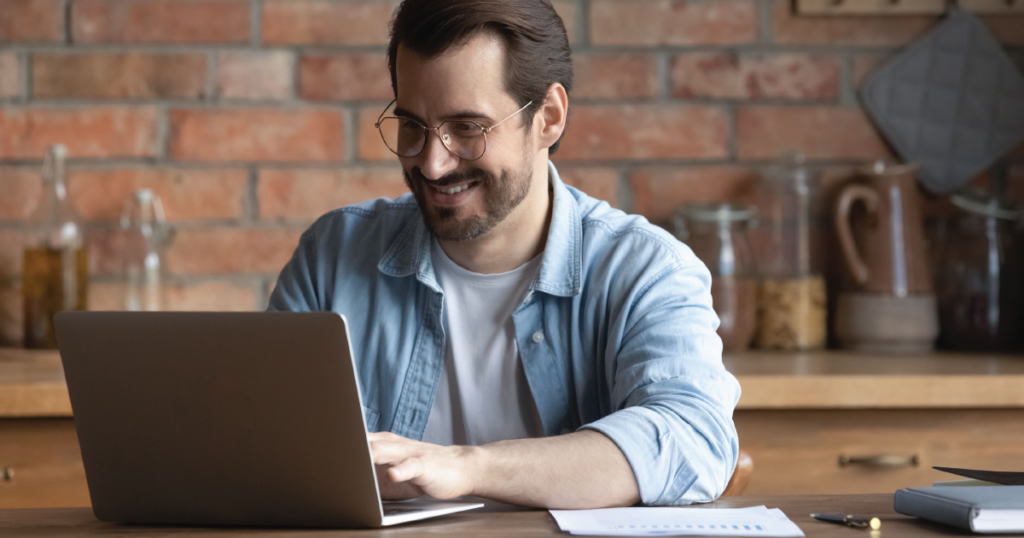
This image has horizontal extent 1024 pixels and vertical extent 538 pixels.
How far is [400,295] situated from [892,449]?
81 centimetres

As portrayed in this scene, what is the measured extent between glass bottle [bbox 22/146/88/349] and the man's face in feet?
2.66

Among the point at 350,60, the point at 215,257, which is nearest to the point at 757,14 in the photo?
→ the point at 350,60

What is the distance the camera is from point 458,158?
1157 mm

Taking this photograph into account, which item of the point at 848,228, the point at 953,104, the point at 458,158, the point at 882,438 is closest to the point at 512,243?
the point at 458,158

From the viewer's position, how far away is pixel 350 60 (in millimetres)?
1789

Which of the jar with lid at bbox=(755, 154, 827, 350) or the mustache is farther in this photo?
the jar with lid at bbox=(755, 154, 827, 350)

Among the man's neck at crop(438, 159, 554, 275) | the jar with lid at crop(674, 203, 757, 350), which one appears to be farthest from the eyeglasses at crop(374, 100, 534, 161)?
the jar with lid at crop(674, 203, 757, 350)

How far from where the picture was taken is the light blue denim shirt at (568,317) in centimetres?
101

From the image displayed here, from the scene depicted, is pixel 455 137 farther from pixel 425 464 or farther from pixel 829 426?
pixel 829 426

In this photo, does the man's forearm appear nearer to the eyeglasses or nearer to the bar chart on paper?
the bar chart on paper

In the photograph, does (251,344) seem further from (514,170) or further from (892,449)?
(892,449)

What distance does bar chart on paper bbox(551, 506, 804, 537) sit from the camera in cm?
72

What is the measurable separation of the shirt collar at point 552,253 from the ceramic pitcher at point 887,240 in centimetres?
69

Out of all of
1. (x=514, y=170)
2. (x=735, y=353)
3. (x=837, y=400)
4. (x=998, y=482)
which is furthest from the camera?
(x=735, y=353)
